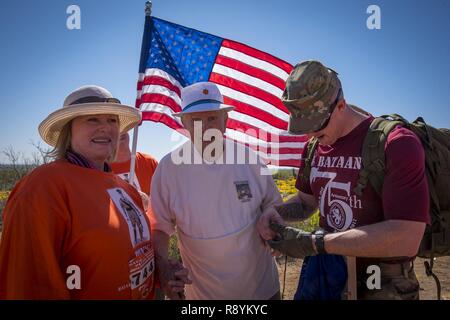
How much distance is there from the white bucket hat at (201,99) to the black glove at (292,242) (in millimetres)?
1082

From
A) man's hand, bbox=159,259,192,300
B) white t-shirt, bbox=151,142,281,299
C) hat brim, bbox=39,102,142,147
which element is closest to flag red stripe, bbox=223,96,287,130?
white t-shirt, bbox=151,142,281,299

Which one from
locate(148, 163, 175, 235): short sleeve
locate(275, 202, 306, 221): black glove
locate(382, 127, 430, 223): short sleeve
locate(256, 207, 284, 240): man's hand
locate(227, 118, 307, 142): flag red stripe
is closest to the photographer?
locate(382, 127, 430, 223): short sleeve

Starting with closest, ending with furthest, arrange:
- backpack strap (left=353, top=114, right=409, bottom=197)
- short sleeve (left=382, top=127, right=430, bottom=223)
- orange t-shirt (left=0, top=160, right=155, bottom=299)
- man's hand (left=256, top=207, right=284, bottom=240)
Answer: orange t-shirt (left=0, top=160, right=155, bottom=299) < short sleeve (left=382, top=127, right=430, bottom=223) < backpack strap (left=353, top=114, right=409, bottom=197) < man's hand (left=256, top=207, right=284, bottom=240)

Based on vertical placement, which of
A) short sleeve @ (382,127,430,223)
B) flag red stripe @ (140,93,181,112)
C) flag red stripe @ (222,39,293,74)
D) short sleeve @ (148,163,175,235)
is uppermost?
flag red stripe @ (222,39,293,74)

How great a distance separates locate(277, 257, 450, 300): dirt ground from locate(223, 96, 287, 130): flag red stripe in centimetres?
303

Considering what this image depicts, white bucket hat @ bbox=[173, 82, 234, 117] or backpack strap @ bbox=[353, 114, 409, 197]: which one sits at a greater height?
white bucket hat @ bbox=[173, 82, 234, 117]

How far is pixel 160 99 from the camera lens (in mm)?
4621

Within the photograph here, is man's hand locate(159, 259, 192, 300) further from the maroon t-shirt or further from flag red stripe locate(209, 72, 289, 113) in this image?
flag red stripe locate(209, 72, 289, 113)

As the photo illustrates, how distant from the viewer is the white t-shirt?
2.48 metres

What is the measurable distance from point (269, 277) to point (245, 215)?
592 mm

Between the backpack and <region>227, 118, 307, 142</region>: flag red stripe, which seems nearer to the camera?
the backpack

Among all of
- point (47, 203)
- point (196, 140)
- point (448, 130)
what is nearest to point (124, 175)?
point (196, 140)
